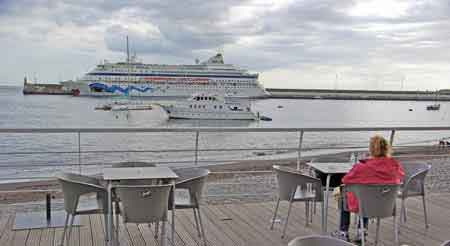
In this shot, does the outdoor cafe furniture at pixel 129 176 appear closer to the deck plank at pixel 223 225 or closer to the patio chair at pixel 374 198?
the deck plank at pixel 223 225

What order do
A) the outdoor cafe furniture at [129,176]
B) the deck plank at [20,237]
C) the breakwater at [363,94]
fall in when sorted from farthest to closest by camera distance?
the breakwater at [363,94], the deck plank at [20,237], the outdoor cafe furniture at [129,176]

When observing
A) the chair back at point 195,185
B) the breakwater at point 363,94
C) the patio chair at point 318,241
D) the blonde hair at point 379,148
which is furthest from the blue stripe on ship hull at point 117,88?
the patio chair at point 318,241

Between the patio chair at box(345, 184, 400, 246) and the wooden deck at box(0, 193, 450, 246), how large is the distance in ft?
1.94

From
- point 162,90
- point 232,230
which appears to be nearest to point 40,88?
point 162,90

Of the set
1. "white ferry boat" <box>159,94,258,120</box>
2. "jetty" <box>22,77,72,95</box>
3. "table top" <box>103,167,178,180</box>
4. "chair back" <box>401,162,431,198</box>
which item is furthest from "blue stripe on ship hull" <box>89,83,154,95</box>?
"table top" <box>103,167,178,180</box>

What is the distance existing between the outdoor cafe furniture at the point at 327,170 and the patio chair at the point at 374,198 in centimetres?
29

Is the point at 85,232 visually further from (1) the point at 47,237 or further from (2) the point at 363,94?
(2) the point at 363,94

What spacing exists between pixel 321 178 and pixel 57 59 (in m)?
33.5

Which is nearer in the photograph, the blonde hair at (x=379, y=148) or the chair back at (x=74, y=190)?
the chair back at (x=74, y=190)

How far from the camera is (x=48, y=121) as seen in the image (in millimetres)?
36688

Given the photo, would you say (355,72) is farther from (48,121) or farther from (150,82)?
(150,82)

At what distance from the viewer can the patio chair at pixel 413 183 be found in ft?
12.0

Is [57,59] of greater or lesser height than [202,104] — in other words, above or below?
above

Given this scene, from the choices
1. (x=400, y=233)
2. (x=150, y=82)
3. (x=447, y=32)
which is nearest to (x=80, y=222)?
(x=400, y=233)
